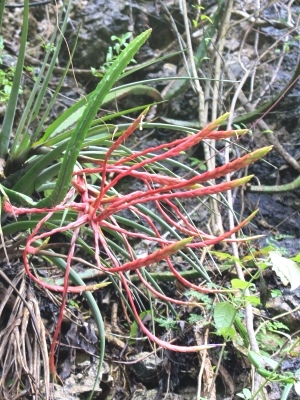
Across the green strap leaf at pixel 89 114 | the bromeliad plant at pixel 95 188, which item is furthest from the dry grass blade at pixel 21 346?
the green strap leaf at pixel 89 114

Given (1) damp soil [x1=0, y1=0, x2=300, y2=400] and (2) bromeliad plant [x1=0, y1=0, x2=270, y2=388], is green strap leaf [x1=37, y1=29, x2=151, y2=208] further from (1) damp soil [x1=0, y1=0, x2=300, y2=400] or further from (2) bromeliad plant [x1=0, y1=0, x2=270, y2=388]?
(1) damp soil [x1=0, y1=0, x2=300, y2=400]

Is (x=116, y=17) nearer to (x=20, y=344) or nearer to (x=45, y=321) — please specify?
Result: (x=45, y=321)

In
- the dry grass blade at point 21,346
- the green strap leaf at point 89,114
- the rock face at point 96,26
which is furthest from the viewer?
the rock face at point 96,26

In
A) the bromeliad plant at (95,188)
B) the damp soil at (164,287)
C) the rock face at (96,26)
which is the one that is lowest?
the damp soil at (164,287)

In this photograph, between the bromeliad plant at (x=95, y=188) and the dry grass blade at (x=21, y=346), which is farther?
the dry grass blade at (x=21, y=346)

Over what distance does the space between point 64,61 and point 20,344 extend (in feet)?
4.29

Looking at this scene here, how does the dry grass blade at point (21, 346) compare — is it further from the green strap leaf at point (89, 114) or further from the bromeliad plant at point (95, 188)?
the green strap leaf at point (89, 114)

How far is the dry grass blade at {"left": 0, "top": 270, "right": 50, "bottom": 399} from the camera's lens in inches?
33.5

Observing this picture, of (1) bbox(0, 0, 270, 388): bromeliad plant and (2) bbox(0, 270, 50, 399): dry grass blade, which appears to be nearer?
(1) bbox(0, 0, 270, 388): bromeliad plant

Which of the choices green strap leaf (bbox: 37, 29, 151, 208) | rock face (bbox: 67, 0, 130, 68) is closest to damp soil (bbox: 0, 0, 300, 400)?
rock face (bbox: 67, 0, 130, 68)

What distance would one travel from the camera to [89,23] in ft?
6.39

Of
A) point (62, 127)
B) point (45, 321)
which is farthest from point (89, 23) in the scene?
point (45, 321)

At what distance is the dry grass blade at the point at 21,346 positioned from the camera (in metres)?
0.85

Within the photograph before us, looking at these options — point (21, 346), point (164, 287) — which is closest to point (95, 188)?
point (21, 346)
